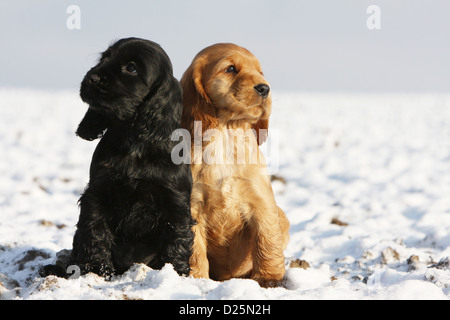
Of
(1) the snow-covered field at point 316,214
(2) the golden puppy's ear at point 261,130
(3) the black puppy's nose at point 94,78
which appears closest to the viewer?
(1) the snow-covered field at point 316,214

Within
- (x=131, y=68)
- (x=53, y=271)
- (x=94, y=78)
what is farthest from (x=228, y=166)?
(x=53, y=271)

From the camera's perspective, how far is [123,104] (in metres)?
3.34

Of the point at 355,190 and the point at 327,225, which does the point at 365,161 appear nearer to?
the point at 355,190

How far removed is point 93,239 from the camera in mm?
3488

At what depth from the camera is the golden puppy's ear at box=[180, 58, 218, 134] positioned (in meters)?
3.85

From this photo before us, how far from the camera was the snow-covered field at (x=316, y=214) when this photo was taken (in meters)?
3.10

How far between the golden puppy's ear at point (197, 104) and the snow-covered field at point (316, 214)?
49 centimetres

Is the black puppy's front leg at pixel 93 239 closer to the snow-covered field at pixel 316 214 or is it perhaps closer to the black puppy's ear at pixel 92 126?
the snow-covered field at pixel 316 214

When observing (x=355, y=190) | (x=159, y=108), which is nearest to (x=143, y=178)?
(x=159, y=108)

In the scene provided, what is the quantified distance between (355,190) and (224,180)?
5783 mm

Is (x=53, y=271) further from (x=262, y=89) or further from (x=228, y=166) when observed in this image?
(x=262, y=89)

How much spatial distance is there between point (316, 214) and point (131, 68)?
4.49 m

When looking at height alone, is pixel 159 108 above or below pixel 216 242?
above

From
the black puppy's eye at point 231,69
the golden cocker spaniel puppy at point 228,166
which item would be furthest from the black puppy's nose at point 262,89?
the black puppy's eye at point 231,69
